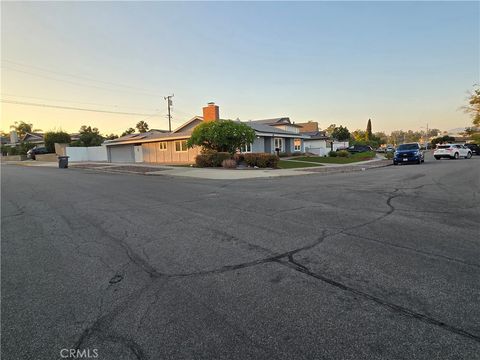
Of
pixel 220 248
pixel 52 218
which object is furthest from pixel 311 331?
pixel 52 218

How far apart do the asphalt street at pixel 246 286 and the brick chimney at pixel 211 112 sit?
25.4 m

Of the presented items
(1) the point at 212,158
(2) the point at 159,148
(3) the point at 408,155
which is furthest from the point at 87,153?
(3) the point at 408,155

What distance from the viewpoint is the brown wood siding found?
3045 centimetres

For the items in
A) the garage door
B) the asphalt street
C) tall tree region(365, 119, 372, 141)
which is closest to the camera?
the asphalt street

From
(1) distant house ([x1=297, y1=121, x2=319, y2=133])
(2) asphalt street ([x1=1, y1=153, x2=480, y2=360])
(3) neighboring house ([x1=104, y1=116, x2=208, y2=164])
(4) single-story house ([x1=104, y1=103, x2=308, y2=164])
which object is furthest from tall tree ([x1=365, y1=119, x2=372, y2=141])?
(2) asphalt street ([x1=1, y1=153, x2=480, y2=360])

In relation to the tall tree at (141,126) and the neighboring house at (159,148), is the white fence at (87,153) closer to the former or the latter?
the neighboring house at (159,148)

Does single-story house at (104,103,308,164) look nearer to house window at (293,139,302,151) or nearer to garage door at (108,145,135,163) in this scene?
garage door at (108,145,135,163)

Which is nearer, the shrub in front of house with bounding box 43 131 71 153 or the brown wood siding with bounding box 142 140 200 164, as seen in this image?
the brown wood siding with bounding box 142 140 200 164

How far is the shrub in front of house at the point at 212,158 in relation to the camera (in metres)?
23.6

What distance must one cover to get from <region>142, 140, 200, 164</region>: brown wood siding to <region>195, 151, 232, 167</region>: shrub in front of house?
5.60 meters

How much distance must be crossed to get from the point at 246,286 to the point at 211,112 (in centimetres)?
2962

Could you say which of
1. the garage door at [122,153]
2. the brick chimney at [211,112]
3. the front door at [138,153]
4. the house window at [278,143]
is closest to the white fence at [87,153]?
the garage door at [122,153]

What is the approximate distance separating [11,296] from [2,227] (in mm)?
4521

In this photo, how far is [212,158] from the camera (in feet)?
78.0
